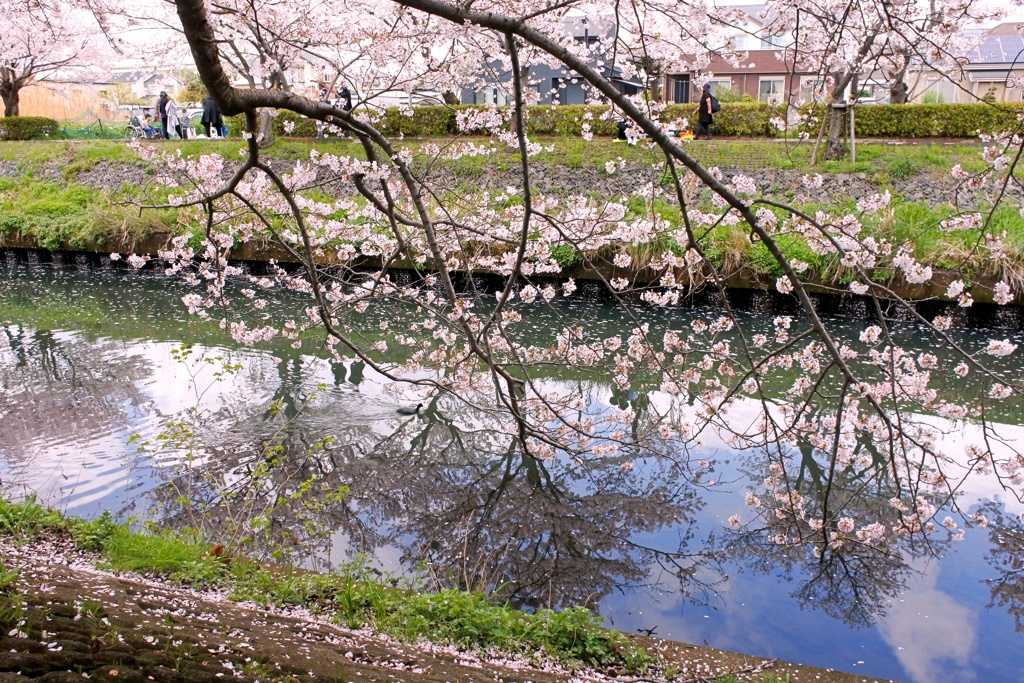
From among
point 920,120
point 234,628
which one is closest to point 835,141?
point 920,120

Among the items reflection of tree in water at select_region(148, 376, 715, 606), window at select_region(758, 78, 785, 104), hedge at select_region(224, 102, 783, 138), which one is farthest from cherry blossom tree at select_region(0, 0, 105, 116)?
window at select_region(758, 78, 785, 104)

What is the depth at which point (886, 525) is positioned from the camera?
15.1 ft

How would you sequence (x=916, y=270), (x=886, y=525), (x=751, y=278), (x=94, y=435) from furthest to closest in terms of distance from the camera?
(x=751, y=278) < (x=94, y=435) < (x=886, y=525) < (x=916, y=270)

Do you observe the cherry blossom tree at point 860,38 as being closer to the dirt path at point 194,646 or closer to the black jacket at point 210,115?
the dirt path at point 194,646

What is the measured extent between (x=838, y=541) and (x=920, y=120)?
11.9m

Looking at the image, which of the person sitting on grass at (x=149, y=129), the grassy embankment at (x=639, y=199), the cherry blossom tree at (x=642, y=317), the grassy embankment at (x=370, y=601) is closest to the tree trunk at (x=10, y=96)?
the person sitting on grass at (x=149, y=129)

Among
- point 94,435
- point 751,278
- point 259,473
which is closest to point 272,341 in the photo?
point 94,435

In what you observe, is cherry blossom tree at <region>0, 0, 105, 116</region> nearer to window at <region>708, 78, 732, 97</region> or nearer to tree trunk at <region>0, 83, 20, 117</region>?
tree trunk at <region>0, 83, 20, 117</region>

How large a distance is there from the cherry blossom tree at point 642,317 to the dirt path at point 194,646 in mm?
1008

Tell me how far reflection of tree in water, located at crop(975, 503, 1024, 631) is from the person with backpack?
9522 millimetres

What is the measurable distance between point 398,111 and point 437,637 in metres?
13.7

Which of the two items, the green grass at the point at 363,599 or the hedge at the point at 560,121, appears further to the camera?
the hedge at the point at 560,121

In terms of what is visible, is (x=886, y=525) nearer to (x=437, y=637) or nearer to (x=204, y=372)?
(x=437, y=637)

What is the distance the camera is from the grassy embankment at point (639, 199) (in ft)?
28.4
